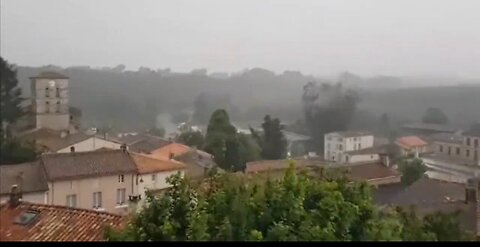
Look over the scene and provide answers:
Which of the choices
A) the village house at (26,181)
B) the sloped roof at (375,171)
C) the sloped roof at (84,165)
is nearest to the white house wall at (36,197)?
the village house at (26,181)

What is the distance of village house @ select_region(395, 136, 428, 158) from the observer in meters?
2.70

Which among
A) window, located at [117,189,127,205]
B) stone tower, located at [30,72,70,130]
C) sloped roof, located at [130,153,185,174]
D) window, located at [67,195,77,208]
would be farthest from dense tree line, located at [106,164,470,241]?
sloped roof, located at [130,153,185,174]

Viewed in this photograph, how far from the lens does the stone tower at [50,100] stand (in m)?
1.98

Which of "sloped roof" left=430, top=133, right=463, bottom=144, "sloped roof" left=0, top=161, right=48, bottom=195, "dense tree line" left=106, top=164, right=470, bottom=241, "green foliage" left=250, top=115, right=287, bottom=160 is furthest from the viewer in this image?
"sloped roof" left=0, top=161, right=48, bottom=195

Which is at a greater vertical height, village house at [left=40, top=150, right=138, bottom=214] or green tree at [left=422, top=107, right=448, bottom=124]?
green tree at [left=422, top=107, right=448, bottom=124]

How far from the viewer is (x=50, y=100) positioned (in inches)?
84.0

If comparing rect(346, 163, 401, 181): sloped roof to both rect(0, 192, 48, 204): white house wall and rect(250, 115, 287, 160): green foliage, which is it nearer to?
rect(250, 115, 287, 160): green foliage

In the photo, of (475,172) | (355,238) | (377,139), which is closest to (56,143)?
(377,139)

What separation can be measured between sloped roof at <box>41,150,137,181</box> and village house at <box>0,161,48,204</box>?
0.22 ft

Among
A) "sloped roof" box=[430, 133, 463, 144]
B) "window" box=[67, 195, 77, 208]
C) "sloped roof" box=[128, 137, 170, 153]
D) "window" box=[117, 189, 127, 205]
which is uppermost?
"sloped roof" box=[430, 133, 463, 144]

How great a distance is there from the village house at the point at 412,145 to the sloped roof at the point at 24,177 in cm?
176

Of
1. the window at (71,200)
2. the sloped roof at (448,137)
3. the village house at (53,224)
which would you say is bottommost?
the window at (71,200)

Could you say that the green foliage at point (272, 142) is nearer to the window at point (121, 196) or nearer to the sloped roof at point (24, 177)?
the window at point (121, 196)

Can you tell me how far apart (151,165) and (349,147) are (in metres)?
1.20
